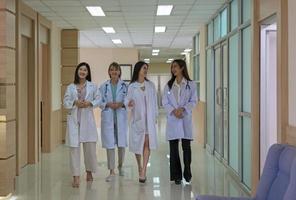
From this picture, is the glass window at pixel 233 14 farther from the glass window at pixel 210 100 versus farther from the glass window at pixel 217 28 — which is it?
the glass window at pixel 210 100

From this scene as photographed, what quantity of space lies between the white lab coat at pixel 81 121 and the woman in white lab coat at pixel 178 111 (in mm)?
1084

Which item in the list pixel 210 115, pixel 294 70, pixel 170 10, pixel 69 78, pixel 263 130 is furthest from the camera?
pixel 69 78

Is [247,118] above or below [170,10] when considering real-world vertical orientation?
below

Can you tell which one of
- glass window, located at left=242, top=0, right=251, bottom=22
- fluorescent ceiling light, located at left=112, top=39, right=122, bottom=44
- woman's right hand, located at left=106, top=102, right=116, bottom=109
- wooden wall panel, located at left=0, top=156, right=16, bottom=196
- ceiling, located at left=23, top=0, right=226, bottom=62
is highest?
fluorescent ceiling light, located at left=112, top=39, right=122, bottom=44

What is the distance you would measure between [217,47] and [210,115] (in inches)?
68.7

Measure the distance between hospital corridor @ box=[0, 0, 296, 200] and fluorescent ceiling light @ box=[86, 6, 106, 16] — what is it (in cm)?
6

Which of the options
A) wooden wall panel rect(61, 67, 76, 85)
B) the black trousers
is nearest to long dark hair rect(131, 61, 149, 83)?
the black trousers

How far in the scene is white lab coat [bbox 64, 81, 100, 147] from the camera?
21.3 ft

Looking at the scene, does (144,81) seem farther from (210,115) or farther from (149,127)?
(210,115)

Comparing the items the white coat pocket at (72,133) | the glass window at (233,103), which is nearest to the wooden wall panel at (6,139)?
the white coat pocket at (72,133)

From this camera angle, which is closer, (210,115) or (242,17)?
(242,17)

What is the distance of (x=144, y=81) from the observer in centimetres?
675

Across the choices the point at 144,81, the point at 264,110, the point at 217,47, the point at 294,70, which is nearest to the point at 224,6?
the point at 217,47

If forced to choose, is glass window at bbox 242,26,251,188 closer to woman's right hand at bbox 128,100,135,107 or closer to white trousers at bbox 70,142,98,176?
woman's right hand at bbox 128,100,135,107
